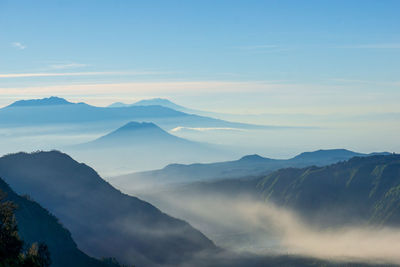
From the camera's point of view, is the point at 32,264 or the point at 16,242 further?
the point at 16,242

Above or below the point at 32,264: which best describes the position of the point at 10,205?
above

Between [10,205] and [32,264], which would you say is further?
[10,205]

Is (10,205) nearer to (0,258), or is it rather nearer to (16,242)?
(16,242)

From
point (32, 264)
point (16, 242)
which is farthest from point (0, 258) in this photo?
point (16, 242)

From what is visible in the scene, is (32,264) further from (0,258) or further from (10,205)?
(10,205)

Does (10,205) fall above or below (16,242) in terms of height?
above

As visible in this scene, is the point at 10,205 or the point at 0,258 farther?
the point at 10,205

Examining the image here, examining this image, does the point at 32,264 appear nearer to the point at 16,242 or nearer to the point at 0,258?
the point at 0,258
